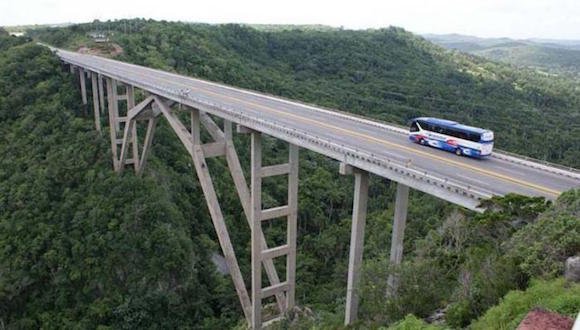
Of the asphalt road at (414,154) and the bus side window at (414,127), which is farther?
the bus side window at (414,127)

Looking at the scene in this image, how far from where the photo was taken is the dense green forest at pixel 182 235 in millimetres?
13609

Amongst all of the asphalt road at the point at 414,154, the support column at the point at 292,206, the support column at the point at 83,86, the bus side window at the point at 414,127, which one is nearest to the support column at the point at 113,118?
the support column at the point at 83,86

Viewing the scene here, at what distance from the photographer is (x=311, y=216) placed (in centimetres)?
5000

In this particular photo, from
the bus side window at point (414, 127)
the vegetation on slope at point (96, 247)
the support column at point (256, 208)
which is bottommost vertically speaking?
the vegetation on slope at point (96, 247)

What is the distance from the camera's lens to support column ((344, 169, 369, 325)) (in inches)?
813

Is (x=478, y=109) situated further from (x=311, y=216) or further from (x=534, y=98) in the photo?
(x=311, y=216)

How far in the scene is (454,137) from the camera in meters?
22.9

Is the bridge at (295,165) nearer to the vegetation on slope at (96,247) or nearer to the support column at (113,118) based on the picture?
the support column at (113,118)

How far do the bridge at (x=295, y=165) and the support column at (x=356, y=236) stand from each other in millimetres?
43

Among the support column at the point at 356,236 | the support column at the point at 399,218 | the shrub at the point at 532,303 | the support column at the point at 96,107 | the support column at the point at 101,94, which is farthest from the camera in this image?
the support column at the point at 101,94

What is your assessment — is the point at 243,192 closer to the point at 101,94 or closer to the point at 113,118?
the point at 113,118

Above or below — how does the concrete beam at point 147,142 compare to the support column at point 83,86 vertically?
below

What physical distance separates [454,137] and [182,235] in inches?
962

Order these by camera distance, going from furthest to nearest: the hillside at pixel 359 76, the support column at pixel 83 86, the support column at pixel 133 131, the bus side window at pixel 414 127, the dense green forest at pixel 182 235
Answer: the hillside at pixel 359 76, the support column at pixel 83 86, the support column at pixel 133 131, the bus side window at pixel 414 127, the dense green forest at pixel 182 235
